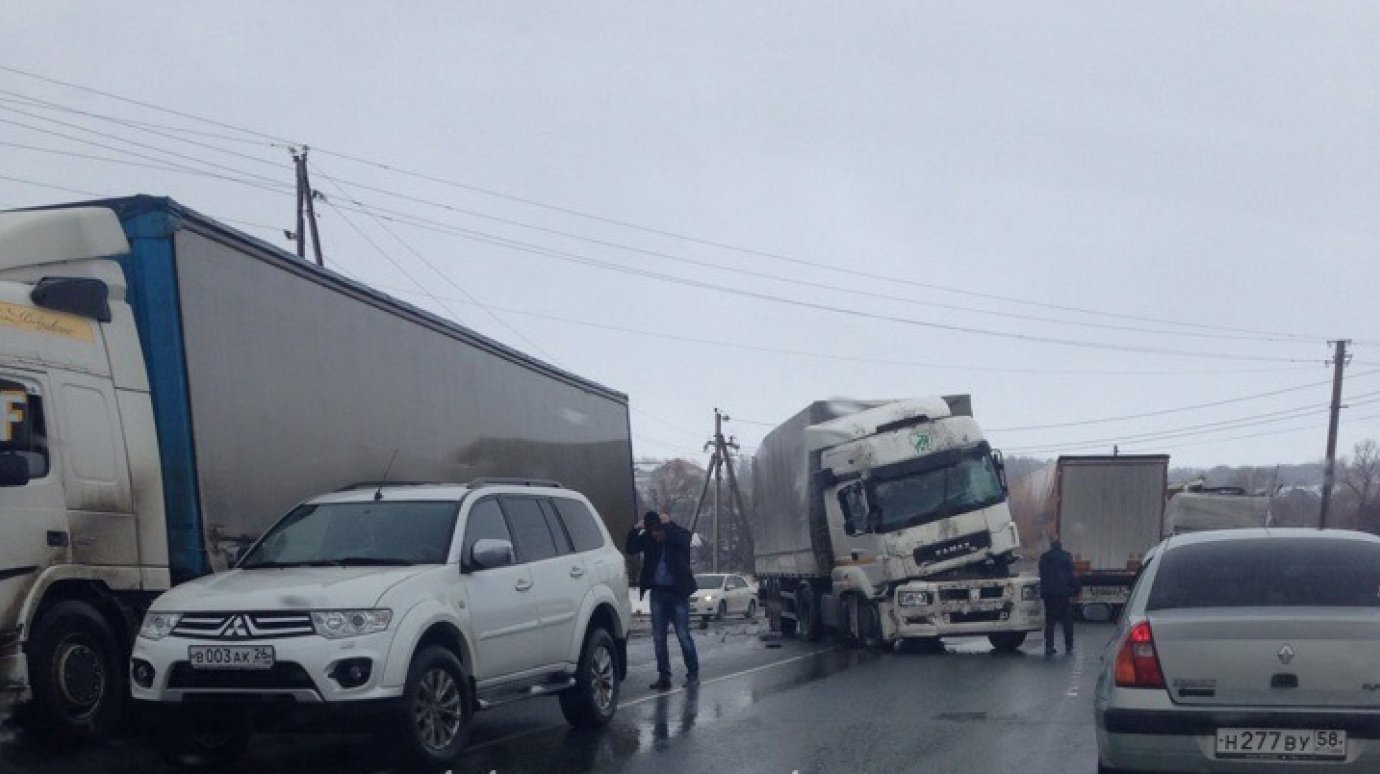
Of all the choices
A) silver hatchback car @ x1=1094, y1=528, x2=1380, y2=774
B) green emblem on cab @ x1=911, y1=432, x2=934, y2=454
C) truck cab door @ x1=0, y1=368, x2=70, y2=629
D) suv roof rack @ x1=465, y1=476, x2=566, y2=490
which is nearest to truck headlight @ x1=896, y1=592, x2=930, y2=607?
green emblem on cab @ x1=911, y1=432, x2=934, y2=454

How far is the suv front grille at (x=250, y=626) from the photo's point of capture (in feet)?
26.7

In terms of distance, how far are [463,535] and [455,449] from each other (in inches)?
200

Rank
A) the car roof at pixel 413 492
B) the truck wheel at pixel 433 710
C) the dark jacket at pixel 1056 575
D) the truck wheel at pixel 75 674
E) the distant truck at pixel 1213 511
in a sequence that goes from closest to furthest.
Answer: the truck wheel at pixel 433 710, the truck wheel at pixel 75 674, the car roof at pixel 413 492, the dark jacket at pixel 1056 575, the distant truck at pixel 1213 511

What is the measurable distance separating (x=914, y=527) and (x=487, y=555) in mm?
12241

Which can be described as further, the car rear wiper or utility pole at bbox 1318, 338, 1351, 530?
utility pole at bbox 1318, 338, 1351, 530

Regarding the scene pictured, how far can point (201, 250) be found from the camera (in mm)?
10078

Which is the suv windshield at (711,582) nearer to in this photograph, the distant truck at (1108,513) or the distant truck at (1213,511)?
the distant truck at (1108,513)

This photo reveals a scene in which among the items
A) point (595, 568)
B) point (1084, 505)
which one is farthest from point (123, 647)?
point (1084, 505)

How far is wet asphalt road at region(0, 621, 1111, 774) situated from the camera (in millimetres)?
9062

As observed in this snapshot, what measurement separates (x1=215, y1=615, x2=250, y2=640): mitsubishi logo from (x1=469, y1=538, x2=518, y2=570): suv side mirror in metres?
1.61

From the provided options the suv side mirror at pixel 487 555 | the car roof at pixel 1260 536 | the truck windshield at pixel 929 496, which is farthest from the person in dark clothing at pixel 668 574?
the car roof at pixel 1260 536

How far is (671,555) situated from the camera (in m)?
14.9

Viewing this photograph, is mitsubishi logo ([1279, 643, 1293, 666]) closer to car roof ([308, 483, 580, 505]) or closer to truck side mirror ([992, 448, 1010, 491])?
car roof ([308, 483, 580, 505])

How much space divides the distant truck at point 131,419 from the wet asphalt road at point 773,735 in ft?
2.72
